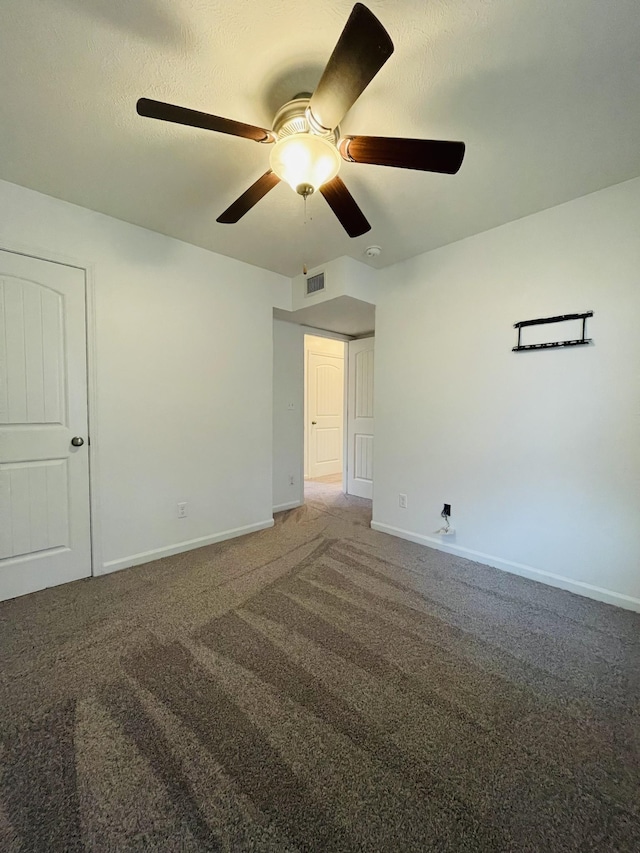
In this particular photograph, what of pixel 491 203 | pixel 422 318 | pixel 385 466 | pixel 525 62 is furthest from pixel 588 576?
pixel 525 62

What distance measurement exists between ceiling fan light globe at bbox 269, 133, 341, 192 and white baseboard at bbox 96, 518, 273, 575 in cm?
257

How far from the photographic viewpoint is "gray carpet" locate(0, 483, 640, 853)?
979 mm

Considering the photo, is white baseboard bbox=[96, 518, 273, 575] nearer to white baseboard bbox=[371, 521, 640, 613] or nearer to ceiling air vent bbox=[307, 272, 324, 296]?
white baseboard bbox=[371, 521, 640, 613]

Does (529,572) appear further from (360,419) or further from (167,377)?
(167,377)

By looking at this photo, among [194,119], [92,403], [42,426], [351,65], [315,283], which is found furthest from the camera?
[315,283]

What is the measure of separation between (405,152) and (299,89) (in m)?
0.54

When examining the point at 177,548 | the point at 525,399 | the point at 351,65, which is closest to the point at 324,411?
the point at 177,548

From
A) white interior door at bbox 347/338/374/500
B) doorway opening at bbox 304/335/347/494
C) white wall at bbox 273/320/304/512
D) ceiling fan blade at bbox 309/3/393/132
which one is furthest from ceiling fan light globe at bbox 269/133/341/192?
doorway opening at bbox 304/335/347/494

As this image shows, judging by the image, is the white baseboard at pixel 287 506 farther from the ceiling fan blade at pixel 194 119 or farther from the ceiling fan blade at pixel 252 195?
the ceiling fan blade at pixel 194 119

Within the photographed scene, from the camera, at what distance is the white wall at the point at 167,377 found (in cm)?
235

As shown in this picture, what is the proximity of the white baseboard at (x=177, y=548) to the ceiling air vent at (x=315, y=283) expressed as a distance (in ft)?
7.30

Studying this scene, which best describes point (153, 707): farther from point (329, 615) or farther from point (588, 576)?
point (588, 576)

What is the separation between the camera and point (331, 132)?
1318mm

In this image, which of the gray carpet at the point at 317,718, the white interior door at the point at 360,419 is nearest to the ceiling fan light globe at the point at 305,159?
the gray carpet at the point at 317,718
